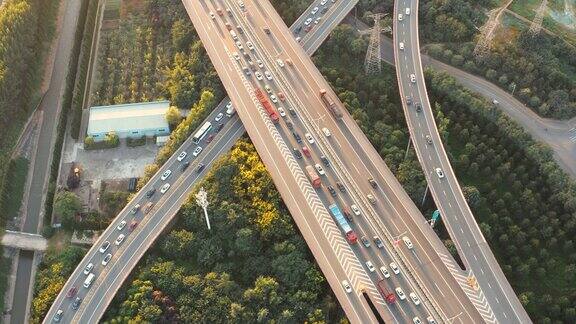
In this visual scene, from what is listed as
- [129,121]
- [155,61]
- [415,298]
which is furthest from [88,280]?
[155,61]

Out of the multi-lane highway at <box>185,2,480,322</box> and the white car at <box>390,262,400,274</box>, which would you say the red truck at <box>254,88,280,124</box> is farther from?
the white car at <box>390,262,400,274</box>

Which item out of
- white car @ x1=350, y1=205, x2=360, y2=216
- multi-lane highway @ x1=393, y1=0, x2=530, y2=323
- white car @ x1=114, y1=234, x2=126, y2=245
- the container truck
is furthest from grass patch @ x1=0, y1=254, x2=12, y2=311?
multi-lane highway @ x1=393, y1=0, x2=530, y2=323

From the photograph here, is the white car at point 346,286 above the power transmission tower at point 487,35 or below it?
below

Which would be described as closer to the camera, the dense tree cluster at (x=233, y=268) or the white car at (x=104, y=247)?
the dense tree cluster at (x=233, y=268)

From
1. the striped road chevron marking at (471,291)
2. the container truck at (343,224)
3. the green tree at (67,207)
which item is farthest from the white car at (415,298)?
the green tree at (67,207)

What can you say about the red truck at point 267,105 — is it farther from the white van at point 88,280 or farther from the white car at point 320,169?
the white van at point 88,280

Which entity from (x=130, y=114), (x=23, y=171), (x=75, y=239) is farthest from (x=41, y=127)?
(x=75, y=239)
